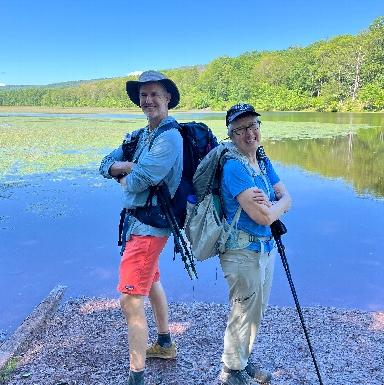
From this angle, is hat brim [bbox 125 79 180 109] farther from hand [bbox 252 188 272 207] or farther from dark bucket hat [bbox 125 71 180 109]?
hand [bbox 252 188 272 207]

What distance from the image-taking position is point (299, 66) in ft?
305

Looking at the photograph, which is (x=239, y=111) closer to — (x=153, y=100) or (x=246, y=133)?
(x=246, y=133)

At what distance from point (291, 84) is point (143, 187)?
9388 centimetres

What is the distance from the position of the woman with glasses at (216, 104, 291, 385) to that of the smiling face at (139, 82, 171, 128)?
44 cm

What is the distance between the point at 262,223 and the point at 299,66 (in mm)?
96515

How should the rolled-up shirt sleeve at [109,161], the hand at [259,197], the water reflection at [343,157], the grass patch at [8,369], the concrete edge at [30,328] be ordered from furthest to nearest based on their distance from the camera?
the water reflection at [343,157], the concrete edge at [30,328], the grass patch at [8,369], the rolled-up shirt sleeve at [109,161], the hand at [259,197]

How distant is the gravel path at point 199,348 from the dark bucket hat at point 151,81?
6.59 feet

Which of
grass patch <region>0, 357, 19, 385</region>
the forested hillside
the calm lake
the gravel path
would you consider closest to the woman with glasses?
the gravel path

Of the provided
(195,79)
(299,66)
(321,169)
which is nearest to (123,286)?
(321,169)

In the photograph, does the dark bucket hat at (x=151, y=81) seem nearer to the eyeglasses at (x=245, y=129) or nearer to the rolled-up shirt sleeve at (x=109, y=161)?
the rolled-up shirt sleeve at (x=109, y=161)

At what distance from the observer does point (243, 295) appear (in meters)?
2.77

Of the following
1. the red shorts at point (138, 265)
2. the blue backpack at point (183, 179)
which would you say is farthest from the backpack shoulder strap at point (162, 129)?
the red shorts at point (138, 265)

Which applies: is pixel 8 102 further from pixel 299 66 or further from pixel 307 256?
pixel 307 256

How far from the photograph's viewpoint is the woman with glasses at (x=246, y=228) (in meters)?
2.61
